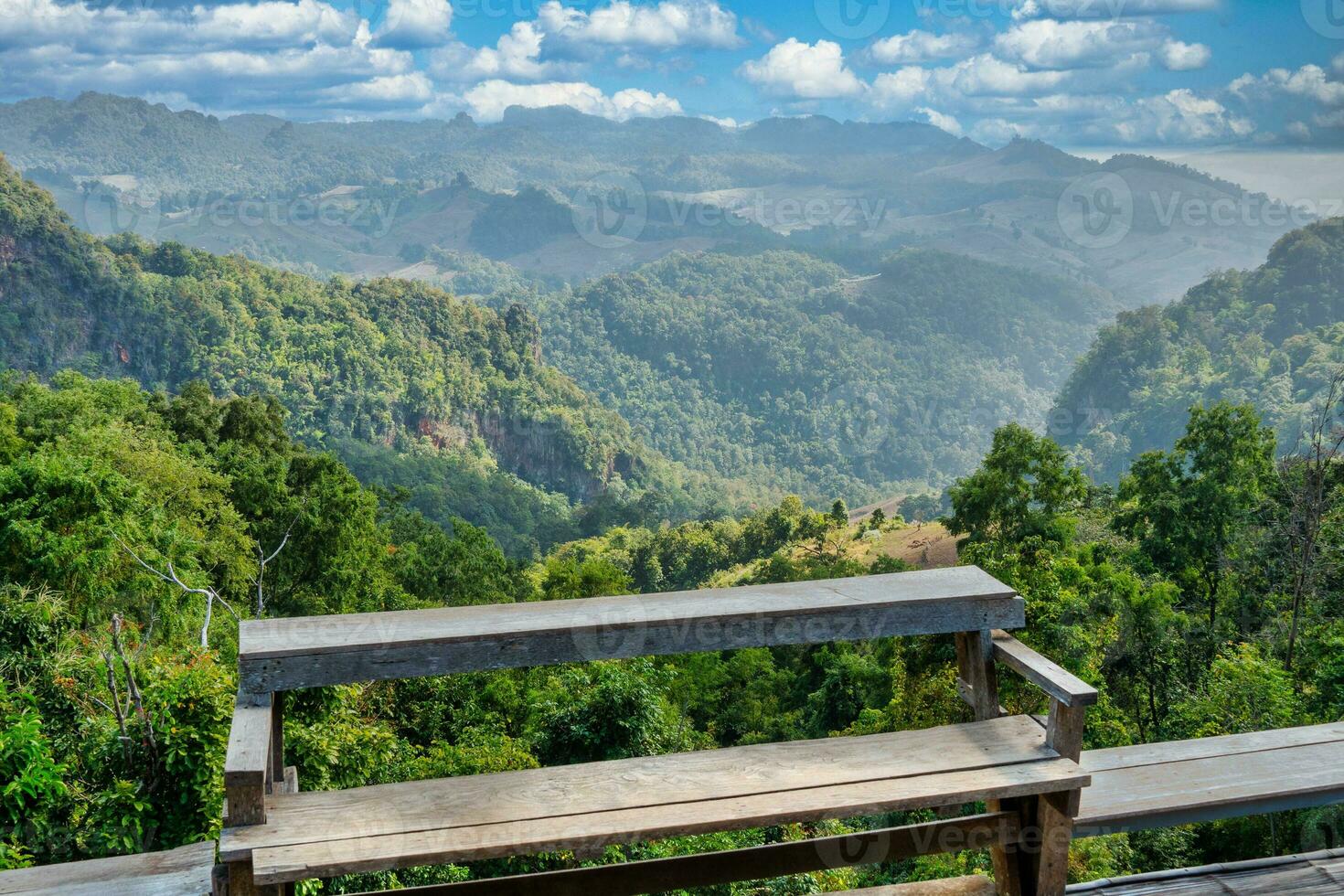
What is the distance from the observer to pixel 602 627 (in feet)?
6.41

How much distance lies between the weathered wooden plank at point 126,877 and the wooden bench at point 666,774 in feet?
0.60

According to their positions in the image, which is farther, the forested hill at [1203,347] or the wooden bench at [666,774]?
the forested hill at [1203,347]

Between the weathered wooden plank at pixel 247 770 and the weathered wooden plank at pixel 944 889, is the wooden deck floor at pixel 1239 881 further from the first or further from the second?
the weathered wooden plank at pixel 247 770

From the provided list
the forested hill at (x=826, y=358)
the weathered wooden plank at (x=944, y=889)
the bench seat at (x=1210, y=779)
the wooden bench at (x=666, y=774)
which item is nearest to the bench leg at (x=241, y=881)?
the wooden bench at (x=666, y=774)

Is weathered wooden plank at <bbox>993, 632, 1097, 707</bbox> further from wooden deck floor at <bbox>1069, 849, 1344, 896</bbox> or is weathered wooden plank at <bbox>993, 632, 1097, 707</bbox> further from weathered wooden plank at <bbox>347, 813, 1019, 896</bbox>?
wooden deck floor at <bbox>1069, 849, 1344, 896</bbox>

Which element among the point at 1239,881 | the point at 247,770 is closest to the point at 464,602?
the point at 1239,881

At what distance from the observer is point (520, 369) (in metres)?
77.1

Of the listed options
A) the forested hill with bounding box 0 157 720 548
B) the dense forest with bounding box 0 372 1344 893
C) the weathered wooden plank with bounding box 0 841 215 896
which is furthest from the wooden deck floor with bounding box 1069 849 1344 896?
the forested hill with bounding box 0 157 720 548

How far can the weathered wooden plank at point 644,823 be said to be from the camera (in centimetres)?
164

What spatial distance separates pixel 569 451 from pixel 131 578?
5986 centimetres

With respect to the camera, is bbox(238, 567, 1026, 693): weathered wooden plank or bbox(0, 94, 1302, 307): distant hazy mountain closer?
bbox(238, 567, 1026, 693): weathered wooden plank

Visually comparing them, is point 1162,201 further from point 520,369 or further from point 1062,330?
point 520,369

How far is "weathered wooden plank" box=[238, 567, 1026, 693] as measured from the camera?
1.87 m

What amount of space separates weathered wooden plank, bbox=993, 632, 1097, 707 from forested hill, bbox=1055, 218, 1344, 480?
7379 centimetres
